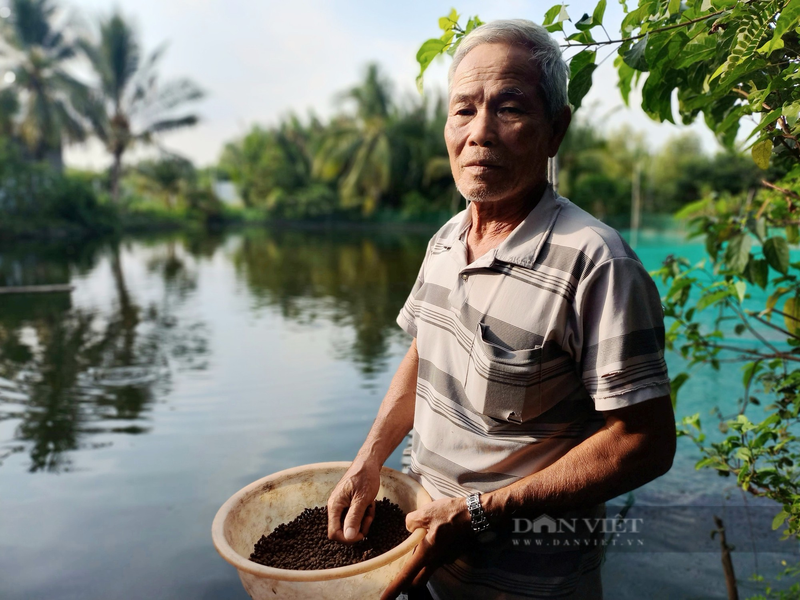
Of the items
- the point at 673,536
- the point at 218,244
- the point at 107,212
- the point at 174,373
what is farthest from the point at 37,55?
the point at 673,536

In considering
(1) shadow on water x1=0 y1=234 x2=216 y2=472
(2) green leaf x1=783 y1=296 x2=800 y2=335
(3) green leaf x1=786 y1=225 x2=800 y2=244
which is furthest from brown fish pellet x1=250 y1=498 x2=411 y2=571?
(1) shadow on water x1=0 y1=234 x2=216 y2=472

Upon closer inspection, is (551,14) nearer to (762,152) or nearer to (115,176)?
(762,152)

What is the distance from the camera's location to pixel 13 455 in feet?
13.4

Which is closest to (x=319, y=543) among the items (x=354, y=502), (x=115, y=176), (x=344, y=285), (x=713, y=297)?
(x=354, y=502)

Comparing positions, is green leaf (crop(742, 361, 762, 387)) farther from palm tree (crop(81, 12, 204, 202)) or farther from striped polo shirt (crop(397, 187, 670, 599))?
palm tree (crop(81, 12, 204, 202))

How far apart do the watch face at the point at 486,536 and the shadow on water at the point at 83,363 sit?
3.44m

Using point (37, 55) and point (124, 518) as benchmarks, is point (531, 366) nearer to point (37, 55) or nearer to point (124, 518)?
point (124, 518)

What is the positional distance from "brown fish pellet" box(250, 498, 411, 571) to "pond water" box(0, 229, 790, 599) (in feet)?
4.68

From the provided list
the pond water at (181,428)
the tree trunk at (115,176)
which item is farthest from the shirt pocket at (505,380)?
the tree trunk at (115,176)

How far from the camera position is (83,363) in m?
6.29

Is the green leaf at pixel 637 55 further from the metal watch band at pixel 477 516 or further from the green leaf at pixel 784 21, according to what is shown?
the metal watch band at pixel 477 516

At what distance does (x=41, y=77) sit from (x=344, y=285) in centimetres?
2093

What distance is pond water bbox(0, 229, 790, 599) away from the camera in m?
2.78

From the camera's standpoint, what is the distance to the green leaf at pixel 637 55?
1393 millimetres
